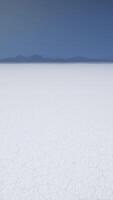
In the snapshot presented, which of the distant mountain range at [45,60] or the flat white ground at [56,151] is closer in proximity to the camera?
the flat white ground at [56,151]

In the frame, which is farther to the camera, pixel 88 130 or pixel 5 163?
pixel 88 130

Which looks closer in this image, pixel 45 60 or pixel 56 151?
pixel 56 151

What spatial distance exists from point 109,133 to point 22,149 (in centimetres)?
38

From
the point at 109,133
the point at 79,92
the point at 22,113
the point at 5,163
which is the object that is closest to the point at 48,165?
the point at 5,163

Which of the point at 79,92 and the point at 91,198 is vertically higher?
the point at 79,92

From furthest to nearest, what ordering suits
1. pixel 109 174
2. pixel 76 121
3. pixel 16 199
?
pixel 76 121 → pixel 109 174 → pixel 16 199

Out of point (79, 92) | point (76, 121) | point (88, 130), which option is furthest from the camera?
point (79, 92)

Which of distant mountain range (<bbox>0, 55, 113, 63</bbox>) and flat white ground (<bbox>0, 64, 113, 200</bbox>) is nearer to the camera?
flat white ground (<bbox>0, 64, 113, 200</bbox>)

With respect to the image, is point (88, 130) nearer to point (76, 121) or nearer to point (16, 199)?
point (76, 121)

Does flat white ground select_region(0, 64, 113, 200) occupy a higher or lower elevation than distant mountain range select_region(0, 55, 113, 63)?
lower

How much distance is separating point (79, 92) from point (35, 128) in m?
1.26

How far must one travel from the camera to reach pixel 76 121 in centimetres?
158

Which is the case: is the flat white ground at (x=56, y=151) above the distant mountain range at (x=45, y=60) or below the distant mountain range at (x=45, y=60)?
below

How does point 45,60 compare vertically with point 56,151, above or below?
above
